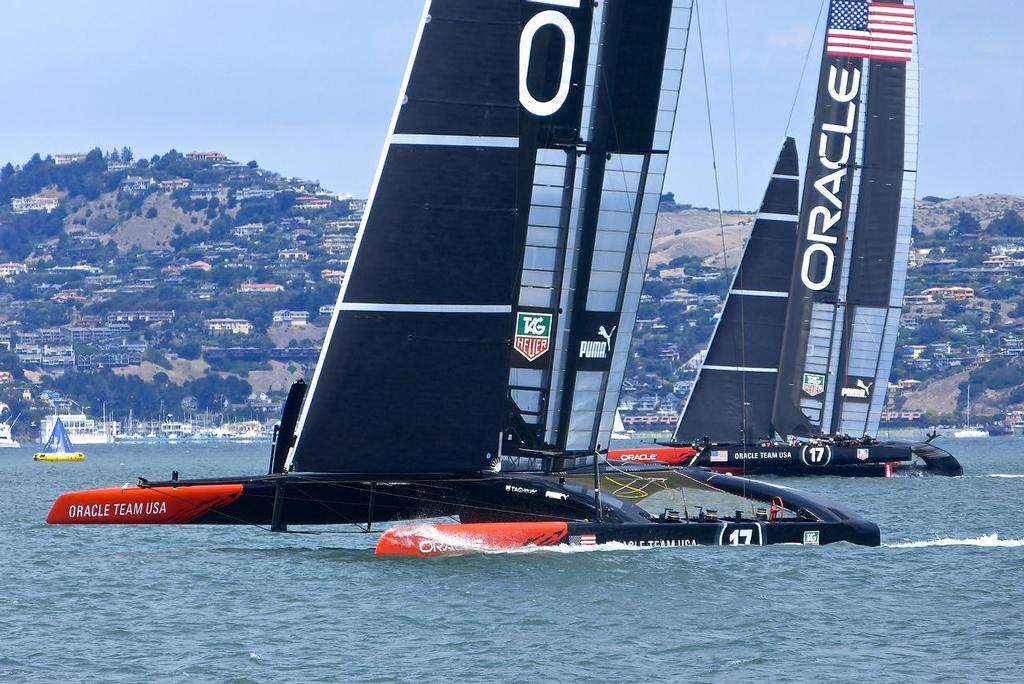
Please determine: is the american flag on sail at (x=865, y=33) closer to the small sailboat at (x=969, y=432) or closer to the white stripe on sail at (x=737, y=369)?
the white stripe on sail at (x=737, y=369)

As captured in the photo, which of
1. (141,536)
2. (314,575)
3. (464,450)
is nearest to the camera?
(314,575)

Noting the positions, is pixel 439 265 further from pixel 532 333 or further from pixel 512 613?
pixel 512 613

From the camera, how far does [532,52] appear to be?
20.2 m

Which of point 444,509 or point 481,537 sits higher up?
point 444,509

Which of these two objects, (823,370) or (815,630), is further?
(823,370)

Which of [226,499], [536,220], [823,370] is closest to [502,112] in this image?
[536,220]

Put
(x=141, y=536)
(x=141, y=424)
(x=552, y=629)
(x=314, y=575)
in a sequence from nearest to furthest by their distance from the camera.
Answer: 1. (x=552, y=629)
2. (x=314, y=575)
3. (x=141, y=536)
4. (x=141, y=424)

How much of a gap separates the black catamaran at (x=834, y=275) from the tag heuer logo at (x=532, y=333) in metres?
17.3

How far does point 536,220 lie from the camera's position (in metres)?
20.9

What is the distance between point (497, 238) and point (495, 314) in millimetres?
841

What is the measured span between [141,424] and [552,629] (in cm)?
16780

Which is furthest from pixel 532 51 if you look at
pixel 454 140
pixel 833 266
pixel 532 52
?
pixel 833 266

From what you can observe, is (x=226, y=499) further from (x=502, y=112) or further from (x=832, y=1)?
(x=832, y=1)

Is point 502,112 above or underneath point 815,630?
above
